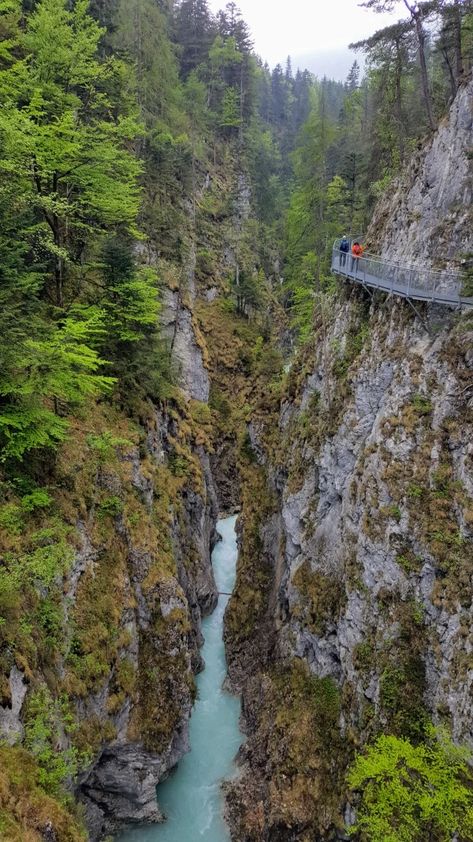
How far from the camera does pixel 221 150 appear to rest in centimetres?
4931

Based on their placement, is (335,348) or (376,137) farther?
Answer: (376,137)

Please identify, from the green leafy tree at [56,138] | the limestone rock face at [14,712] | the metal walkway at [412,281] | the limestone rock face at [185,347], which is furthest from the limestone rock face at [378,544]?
the limestone rock face at [185,347]

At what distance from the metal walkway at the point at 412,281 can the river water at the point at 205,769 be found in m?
17.4

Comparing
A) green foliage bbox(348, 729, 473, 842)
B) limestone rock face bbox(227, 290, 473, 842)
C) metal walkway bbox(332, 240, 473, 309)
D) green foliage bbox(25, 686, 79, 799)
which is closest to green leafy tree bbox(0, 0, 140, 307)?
metal walkway bbox(332, 240, 473, 309)

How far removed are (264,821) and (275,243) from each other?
44844 mm

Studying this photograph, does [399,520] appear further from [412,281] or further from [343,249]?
[343,249]

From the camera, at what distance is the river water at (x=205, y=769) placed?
14.5 meters

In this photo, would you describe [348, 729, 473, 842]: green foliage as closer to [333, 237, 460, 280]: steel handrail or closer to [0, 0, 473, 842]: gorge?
[0, 0, 473, 842]: gorge

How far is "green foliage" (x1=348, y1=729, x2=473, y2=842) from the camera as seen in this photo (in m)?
9.84

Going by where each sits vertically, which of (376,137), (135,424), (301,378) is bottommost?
(135,424)

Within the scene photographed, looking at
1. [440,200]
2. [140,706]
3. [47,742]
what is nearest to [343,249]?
[440,200]

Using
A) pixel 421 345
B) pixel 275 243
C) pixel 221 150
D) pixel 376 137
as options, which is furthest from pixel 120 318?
pixel 221 150

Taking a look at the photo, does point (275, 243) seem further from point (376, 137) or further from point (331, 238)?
point (376, 137)

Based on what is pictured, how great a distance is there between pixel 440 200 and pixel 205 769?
21.6 metres
